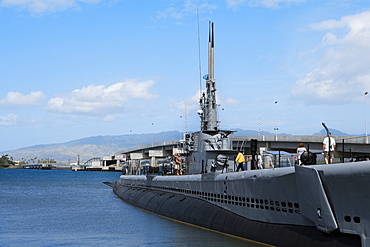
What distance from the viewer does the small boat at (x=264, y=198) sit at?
43.6 ft

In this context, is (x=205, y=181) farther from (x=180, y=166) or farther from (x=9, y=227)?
(x=9, y=227)

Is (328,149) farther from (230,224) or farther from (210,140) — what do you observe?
(210,140)

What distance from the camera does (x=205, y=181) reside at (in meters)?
24.2

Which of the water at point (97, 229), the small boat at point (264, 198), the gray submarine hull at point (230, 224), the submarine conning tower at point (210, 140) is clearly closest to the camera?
the small boat at point (264, 198)

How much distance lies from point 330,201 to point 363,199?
50.0 inches

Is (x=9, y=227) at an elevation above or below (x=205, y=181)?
below

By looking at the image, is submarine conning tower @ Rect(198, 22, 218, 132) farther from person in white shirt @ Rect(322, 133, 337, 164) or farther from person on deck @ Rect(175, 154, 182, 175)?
person in white shirt @ Rect(322, 133, 337, 164)

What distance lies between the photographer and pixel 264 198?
57.9 feet

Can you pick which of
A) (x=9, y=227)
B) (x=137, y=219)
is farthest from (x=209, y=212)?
(x=9, y=227)

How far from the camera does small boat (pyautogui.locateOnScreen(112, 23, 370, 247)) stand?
43.6 ft

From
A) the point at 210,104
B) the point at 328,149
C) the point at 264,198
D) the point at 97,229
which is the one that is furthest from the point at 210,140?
the point at 328,149

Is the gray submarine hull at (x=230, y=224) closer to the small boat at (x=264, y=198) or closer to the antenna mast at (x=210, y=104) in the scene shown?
the small boat at (x=264, y=198)

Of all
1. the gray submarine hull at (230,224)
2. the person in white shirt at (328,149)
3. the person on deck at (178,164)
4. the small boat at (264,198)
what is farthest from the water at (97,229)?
the person in white shirt at (328,149)

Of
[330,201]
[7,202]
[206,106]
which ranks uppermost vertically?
[206,106]
